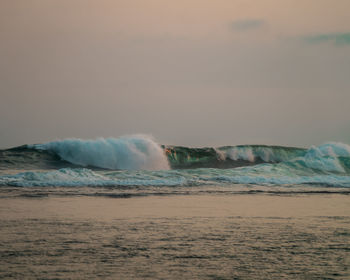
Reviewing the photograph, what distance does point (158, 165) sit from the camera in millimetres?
20438

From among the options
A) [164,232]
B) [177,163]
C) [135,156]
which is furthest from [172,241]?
[177,163]

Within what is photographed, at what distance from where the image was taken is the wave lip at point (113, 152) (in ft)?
65.7

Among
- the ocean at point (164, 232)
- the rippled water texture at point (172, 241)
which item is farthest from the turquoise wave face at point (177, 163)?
A: the rippled water texture at point (172, 241)

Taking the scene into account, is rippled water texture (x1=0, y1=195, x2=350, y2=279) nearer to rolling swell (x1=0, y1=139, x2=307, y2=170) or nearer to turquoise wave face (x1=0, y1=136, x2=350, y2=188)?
turquoise wave face (x1=0, y1=136, x2=350, y2=188)

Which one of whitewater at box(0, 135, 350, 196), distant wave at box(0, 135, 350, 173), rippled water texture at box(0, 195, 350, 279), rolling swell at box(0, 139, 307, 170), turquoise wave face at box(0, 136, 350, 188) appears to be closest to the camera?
rippled water texture at box(0, 195, 350, 279)

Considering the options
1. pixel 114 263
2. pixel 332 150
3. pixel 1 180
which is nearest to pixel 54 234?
pixel 114 263

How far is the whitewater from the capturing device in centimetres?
1171

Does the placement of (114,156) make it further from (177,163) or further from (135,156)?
(177,163)

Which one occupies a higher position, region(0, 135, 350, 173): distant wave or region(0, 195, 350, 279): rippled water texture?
region(0, 135, 350, 173): distant wave

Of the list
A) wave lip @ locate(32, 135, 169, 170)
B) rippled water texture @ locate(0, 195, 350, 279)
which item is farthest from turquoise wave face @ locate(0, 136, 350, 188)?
rippled water texture @ locate(0, 195, 350, 279)

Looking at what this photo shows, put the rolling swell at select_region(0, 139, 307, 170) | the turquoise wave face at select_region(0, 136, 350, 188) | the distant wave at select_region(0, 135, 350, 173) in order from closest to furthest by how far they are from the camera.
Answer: the turquoise wave face at select_region(0, 136, 350, 188), the distant wave at select_region(0, 135, 350, 173), the rolling swell at select_region(0, 139, 307, 170)

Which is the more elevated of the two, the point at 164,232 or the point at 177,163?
the point at 177,163

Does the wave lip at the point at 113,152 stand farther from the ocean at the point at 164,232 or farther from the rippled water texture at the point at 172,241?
the rippled water texture at the point at 172,241

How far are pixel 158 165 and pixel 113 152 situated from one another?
2.12m
